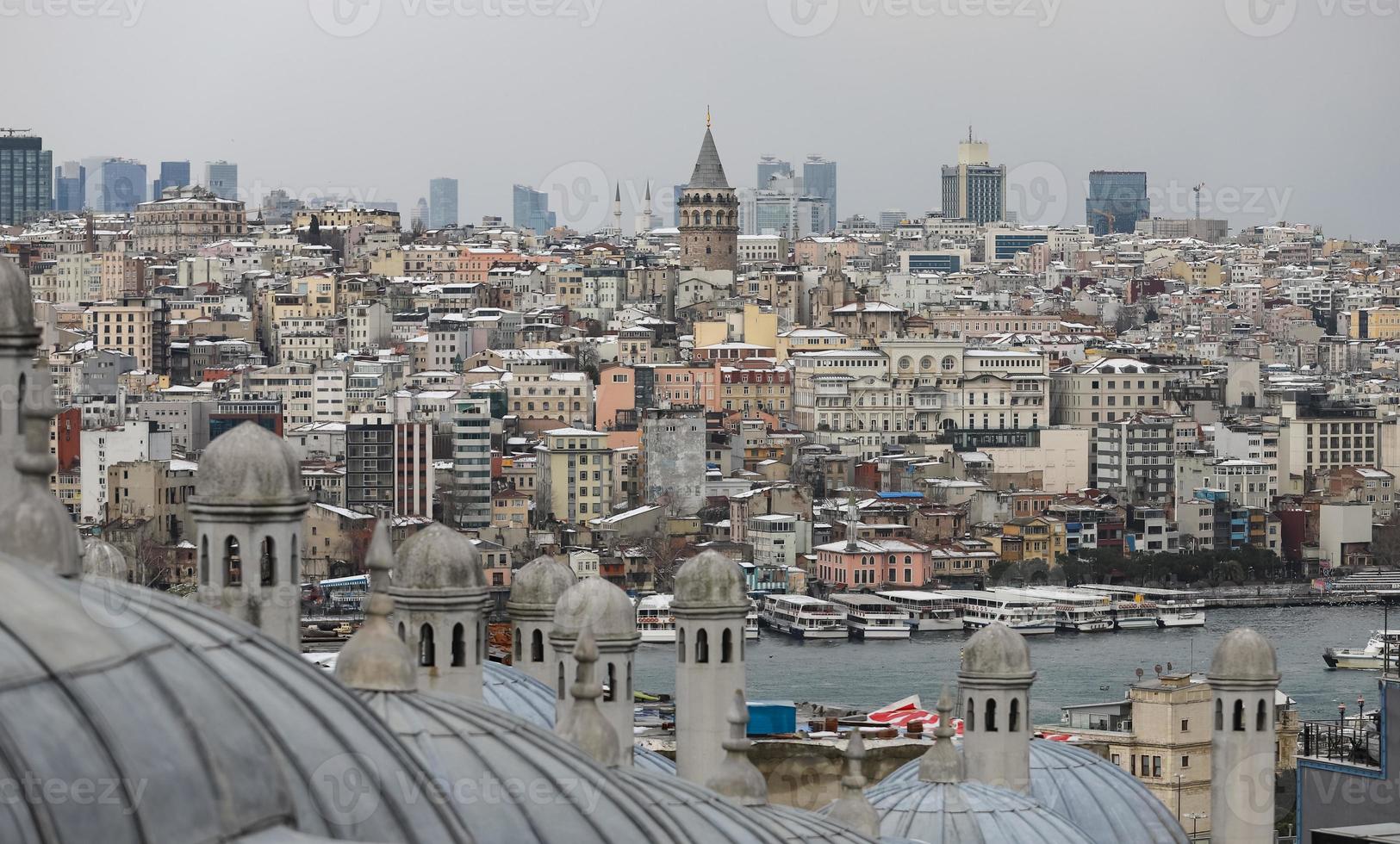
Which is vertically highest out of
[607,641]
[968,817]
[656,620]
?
[607,641]

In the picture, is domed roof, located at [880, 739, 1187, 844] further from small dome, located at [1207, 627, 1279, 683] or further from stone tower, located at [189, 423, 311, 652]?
stone tower, located at [189, 423, 311, 652]

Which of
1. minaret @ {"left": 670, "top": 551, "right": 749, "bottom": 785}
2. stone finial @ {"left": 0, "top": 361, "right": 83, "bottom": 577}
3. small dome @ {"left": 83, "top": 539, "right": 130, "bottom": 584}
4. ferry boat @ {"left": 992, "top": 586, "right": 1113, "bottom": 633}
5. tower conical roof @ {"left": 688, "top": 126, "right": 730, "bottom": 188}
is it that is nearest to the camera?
stone finial @ {"left": 0, "top": 361, "right": 83, "bottom": 577}

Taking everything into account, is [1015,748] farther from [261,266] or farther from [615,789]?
[261,266]

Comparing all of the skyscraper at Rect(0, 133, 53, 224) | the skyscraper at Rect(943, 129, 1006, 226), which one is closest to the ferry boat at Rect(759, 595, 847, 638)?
the skyscraper at Rect(0, 133, 53, 224)

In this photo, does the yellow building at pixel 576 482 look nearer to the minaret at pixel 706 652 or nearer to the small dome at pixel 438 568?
the minaret at pixel 706 652

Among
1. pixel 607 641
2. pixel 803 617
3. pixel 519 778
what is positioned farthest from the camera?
pixel 803 617

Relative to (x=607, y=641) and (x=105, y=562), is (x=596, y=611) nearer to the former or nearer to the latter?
(x=607, y=641)

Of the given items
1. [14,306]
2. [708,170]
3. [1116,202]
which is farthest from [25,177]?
[14,306]

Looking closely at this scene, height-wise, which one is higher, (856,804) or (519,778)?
(519,778)
